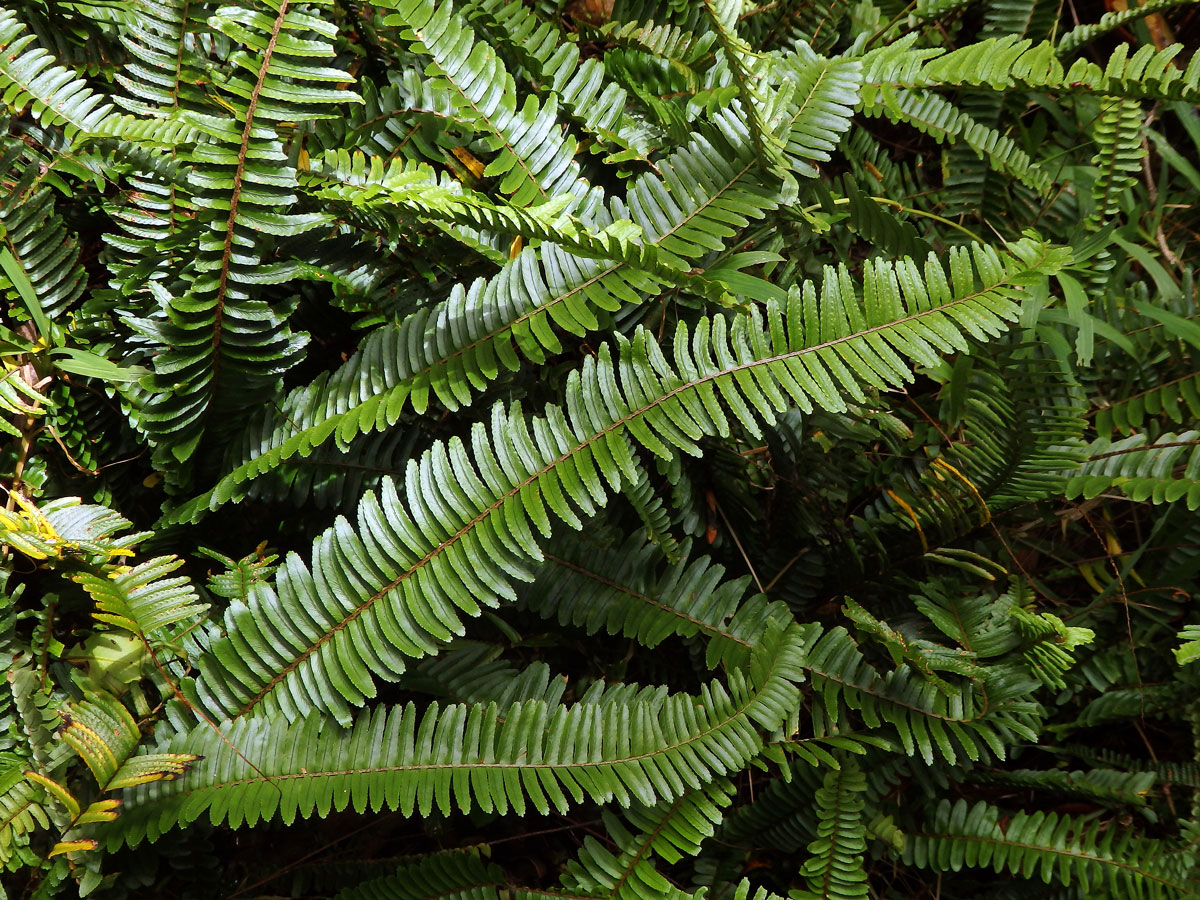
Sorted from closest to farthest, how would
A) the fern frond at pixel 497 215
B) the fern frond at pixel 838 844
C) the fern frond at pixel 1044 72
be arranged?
the fern frond at pixel 497 215, the fern frond at pixel 838 844, the fern frond at pixel 1044 72

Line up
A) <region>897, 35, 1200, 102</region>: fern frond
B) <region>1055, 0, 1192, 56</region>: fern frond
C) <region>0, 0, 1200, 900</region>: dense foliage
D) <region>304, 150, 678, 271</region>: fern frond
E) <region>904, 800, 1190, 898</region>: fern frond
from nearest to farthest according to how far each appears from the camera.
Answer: <region>304, 150, 678, 271</region>: fern frond < <region>0, 0, 1200, 900</region>: dense foliage < <region>904, 800, 1190, 898</region>: fern frond < <region>897, 35, 1200, 102</region>: fern frond < <region>1055, 0, 1192, 56</region>: fern frond

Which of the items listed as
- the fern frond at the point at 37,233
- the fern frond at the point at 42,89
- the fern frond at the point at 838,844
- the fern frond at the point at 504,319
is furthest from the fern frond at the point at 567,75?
the fern frond at the point at 838,844

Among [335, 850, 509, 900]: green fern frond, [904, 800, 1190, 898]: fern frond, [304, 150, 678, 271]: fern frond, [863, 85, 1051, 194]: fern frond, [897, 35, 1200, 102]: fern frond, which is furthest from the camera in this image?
[863, 85, 1051, 194]: fern frond

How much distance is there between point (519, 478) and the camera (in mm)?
1490

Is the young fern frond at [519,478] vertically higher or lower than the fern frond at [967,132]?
lower

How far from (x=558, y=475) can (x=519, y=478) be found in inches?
2.6

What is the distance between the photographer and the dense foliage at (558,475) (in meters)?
1.47

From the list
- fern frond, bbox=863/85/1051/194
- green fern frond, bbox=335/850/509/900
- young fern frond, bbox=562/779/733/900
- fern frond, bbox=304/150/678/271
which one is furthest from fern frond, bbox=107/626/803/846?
fern frond, bbox=863/85/1051/194

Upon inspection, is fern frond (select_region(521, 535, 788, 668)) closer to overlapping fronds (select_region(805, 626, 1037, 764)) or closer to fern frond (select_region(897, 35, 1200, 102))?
overlapping fronds (select_region(805, 626, 1037, 764))

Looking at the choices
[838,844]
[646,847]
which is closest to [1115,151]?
[838,844]

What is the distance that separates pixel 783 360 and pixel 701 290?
182 mm

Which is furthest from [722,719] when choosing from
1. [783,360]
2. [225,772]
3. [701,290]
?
[225,772]

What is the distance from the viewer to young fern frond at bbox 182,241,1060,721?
57.6 inches

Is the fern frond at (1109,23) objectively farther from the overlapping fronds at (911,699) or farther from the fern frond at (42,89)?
the fern frond at (42,89)
